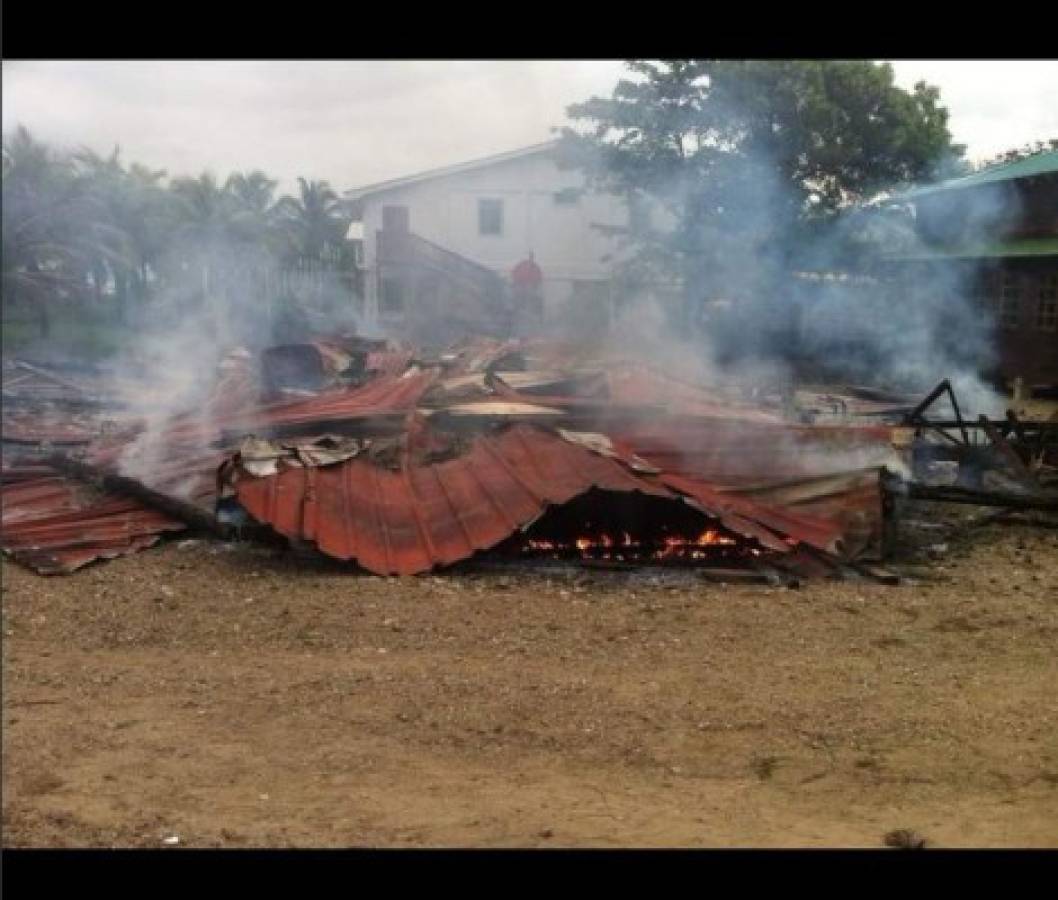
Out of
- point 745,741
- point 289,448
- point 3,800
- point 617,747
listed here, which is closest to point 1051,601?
point 745,741

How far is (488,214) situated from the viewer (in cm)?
1444

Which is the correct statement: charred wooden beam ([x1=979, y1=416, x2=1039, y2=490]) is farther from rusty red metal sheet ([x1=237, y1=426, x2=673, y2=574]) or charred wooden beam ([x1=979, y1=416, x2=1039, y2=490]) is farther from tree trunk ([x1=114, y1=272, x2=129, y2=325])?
tree trunk ([x1=114, y1=272, x2=129, y2=325])

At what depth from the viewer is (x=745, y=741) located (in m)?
4.17

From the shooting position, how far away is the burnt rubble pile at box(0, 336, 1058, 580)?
6.81m

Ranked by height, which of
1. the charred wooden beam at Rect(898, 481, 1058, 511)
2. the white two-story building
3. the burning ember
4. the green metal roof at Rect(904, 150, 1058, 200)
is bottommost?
the burning ember

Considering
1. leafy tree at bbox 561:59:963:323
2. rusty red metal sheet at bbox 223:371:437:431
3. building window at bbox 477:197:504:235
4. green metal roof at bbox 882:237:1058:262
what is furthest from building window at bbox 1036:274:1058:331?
rusty red metal sheet at bbox 223:371:437:431

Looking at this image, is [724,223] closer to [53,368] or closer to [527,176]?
[527,176]

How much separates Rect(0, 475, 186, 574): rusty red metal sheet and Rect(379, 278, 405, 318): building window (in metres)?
8.68

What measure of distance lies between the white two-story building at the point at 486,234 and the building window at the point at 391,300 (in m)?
0.02

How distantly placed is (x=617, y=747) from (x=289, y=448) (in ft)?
14.4

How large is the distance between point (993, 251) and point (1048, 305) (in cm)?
138

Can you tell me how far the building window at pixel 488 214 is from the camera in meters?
14.2

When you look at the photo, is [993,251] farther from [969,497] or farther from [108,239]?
[108,239]

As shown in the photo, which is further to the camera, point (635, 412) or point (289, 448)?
point (635, 412)
